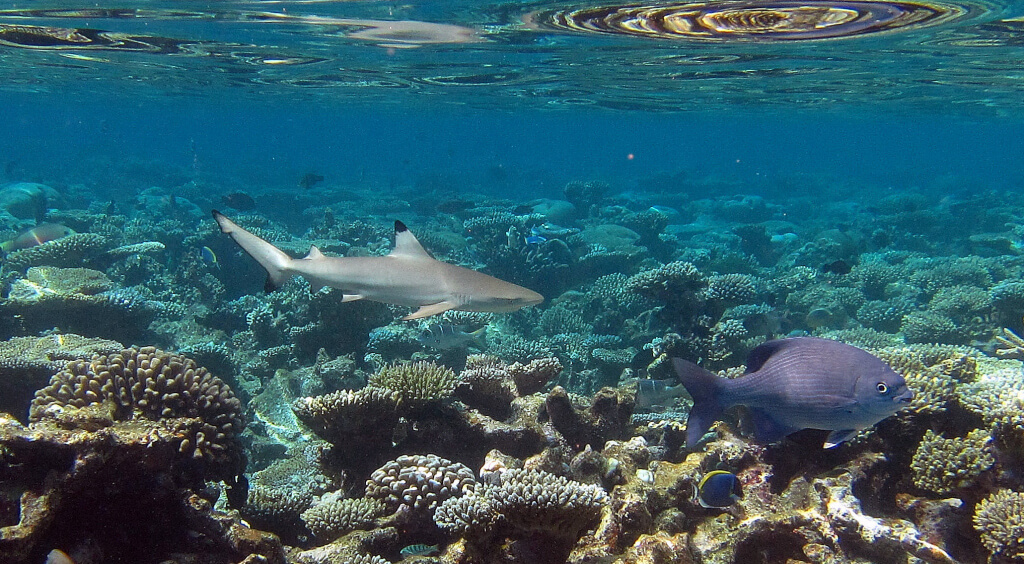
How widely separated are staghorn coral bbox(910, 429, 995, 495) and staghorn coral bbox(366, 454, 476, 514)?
3.23m

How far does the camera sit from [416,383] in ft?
15.2

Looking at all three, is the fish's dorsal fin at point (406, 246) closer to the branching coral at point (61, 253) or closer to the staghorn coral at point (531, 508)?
the staghorn coral at point (531, 508)

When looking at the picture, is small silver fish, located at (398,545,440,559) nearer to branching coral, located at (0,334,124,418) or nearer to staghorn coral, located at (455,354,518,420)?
staghorn coral, located at (455,354,518,420)

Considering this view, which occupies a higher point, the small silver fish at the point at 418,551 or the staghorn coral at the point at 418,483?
the staghorn coral at the point at 418,483

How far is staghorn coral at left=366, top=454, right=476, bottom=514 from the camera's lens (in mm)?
3924

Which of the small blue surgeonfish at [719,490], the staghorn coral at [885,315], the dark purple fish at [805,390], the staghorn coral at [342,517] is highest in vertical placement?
the dark purple fish at [805,390]

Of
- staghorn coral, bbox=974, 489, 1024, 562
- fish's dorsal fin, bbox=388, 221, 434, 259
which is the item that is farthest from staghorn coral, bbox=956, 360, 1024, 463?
fish's dorsal fin, bbox=388, 221, 434, 259

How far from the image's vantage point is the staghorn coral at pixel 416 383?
15.1 feet

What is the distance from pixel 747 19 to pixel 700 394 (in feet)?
42.6

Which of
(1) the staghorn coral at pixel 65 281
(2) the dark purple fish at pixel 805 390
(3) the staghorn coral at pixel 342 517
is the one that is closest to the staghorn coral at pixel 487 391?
(3) the staghorn coral at pixel 342 517

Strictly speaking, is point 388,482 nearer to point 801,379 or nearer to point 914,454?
point 801,379

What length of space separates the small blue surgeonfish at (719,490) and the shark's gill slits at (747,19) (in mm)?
11397

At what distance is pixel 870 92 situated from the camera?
28.0m

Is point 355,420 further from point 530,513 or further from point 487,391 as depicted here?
point 530,513
